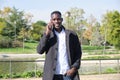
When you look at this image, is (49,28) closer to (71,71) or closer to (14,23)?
(71,71)

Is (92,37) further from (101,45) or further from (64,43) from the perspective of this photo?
(64,43)

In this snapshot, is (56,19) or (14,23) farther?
(14,23)

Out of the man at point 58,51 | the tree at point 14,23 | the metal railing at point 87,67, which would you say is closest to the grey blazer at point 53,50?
the man at point 58,51

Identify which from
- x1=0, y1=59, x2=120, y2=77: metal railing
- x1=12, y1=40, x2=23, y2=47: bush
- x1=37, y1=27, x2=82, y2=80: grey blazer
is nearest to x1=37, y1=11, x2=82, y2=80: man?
x1=37, y1=27, x2=82, y2=80: grey blazer

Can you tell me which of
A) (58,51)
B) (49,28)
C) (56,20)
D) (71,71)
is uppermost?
(56,20)

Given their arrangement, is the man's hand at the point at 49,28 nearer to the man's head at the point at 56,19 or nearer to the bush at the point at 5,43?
the man's head at the point at 56,19

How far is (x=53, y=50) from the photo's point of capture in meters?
4.93

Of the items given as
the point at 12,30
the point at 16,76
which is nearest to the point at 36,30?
the point at 12,30

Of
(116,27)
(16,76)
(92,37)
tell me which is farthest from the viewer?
(92,37)

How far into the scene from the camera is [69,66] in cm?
493

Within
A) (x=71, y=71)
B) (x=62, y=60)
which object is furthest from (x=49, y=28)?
(x=71, y=71)

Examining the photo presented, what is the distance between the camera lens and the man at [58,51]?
4.90 m

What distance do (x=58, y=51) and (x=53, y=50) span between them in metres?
0.07

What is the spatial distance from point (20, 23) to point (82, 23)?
18158mm
